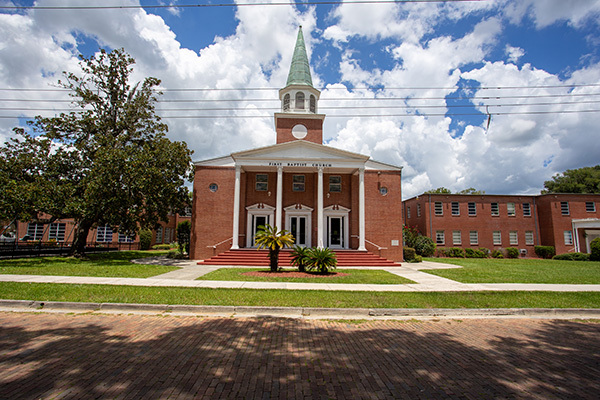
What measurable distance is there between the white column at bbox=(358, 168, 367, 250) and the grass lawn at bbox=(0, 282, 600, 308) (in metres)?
12.1

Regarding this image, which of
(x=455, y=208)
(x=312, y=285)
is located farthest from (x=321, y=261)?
(x=455, y=208)

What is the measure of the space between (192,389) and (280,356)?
157 cm

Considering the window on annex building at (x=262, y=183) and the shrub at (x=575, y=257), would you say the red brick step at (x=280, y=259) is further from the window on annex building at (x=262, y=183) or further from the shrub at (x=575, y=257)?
the shrub at (x=575, y=257)

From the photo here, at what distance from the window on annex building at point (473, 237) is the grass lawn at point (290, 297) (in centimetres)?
2230

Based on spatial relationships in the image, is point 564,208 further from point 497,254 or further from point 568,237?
point 497,254

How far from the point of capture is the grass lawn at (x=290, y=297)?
332 inches

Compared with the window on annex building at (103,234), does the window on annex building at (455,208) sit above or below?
above

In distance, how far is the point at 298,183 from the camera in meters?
24.8

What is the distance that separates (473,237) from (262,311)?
29787 mm

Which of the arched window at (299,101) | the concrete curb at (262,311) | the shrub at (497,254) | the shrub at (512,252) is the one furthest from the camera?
the shrub at (512,252)

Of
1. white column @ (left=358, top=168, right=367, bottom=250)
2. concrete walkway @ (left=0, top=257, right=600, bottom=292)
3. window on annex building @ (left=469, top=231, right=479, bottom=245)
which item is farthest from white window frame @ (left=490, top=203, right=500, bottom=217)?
concrete walkway @ (left=0, top=257, right=600, bottom=292)

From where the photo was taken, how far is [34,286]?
9953mm

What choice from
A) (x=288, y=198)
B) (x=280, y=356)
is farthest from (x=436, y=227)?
(x=280, y=356)

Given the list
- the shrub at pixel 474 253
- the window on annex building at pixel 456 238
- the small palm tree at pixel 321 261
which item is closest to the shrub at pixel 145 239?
the small palm tree at pixel 321 261
